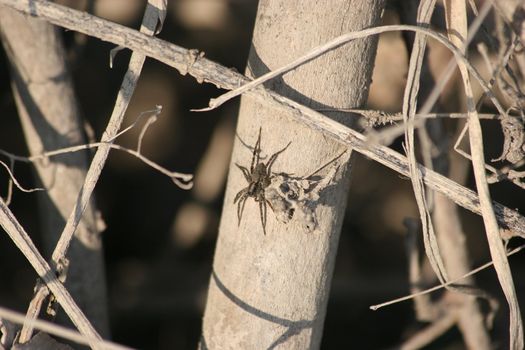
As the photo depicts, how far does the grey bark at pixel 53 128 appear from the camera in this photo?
3.78 ft

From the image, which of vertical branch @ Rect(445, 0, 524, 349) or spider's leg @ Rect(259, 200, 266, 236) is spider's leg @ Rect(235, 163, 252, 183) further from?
vertical branch @ Rect(445, 0, 524, 349)

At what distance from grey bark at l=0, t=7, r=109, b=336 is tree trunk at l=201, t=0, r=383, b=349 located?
13.2 inches

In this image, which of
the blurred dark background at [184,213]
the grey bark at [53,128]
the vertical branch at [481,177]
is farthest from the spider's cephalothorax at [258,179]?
the blurred dark background at [184,213]

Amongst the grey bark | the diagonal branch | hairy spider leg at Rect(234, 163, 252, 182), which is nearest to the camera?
the diagonal branch

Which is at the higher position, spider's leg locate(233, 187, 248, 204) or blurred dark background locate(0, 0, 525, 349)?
blurred dark background locate(0, 0, 525, 349)

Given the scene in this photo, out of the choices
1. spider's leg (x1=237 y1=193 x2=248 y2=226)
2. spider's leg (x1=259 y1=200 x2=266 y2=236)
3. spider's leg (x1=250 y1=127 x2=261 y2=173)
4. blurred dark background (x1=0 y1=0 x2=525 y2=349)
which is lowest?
spider's leg (x1=259 y1=200 x2=266 y2=236)

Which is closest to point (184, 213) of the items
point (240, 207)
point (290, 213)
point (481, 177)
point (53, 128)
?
point (53, 128)

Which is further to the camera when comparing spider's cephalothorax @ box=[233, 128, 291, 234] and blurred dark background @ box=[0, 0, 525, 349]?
blurred dark background @ box=[0, 0, 525, 349]

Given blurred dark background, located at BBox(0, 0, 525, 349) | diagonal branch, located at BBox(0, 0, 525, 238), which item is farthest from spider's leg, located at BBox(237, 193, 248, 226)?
blurred dark background, located at BBox(0, 0, 525, 349)

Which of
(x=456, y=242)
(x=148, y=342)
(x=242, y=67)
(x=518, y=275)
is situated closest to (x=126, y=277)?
(x=148, y=342)

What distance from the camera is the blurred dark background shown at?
1.99m

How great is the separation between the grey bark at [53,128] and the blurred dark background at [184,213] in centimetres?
73

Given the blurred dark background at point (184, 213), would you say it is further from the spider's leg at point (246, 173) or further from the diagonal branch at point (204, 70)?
the diagonal branch at point (204, 70)

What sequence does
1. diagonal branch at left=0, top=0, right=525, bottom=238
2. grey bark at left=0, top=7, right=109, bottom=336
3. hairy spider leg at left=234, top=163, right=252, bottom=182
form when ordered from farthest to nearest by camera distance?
grey bark at left=0, top=7, right=109, bottom=336, hairy spider leg at left=234, top=163, right=252, bottom=182, diagonal branch at left=0, top=0, right=525, bottom=238
